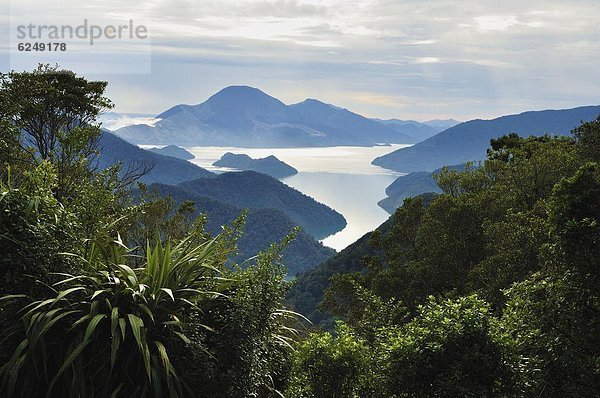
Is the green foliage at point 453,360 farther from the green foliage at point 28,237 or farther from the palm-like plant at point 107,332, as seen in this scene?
the green foliage at point 28,237

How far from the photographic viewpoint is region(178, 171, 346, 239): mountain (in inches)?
3730

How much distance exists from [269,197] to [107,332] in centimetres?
9348

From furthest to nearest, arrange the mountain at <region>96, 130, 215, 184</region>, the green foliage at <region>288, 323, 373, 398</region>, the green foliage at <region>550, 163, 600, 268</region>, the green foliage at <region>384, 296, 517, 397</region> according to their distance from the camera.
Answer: the mountain at <region>96, 130, 215, 184</region>, the green foliage at <region>288, 323, 373, 398</region>, the green foliage at <region>384, 296, 517, 397</region>, the green foliage at <region>550, 163, 600, 268</region>

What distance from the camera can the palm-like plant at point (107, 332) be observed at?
3.42 meters

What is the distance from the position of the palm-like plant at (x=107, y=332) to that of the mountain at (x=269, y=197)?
88533 mm

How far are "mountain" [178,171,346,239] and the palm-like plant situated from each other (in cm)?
8853

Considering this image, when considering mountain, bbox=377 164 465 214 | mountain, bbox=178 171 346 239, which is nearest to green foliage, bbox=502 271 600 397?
mountain, bbox=178 171 346 239

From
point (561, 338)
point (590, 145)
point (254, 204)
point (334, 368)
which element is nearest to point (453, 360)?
point (561, 338)

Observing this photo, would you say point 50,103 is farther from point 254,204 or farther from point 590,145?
point 254,204

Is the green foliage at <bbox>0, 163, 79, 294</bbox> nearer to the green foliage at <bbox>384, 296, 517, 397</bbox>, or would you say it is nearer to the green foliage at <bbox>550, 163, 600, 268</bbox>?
the green foliage at <bbox>384, 296, 517, 397</bbox>

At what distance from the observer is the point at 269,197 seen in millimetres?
97062

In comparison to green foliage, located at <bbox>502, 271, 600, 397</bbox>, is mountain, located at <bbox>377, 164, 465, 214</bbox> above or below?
below

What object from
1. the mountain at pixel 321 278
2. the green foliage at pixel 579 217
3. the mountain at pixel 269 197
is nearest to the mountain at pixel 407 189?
the mountain at pixel 269 197

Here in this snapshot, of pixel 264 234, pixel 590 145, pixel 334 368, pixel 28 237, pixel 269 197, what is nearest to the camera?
pixel 28 237
